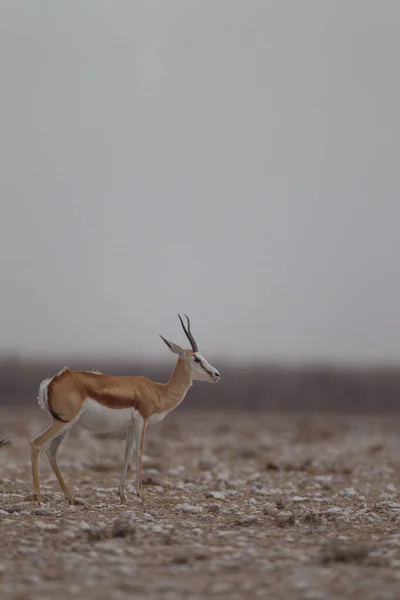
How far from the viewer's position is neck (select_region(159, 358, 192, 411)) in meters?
14.2

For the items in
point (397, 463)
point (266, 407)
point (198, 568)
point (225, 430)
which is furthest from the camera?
point (266, 407)

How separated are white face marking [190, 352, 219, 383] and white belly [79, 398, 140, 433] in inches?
51.3

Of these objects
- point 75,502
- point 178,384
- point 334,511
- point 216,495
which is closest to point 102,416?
point 75,502

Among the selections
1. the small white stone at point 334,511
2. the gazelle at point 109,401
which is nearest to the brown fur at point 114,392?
the gazelle at point 109,401

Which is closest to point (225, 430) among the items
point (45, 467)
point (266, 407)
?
point (45, 467)

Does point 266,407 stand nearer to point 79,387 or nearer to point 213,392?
point 213,392

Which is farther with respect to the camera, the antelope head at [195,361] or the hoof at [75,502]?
the antelope head at [195,361]

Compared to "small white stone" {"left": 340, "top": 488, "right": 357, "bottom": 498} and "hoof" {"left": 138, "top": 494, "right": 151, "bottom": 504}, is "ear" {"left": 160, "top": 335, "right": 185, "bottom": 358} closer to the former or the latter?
"hoof" {"left": 138, "top": 494, "right": 151, "bottom": 504}

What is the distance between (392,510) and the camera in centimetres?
1347

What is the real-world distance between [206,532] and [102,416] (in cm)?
281

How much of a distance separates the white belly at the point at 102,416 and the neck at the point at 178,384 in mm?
885

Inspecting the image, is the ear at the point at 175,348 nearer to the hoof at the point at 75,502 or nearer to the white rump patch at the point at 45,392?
the white rump patch at the point at 45,392

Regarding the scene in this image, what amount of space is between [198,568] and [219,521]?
9.80 ft

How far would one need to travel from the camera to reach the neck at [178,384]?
46.7 feet
